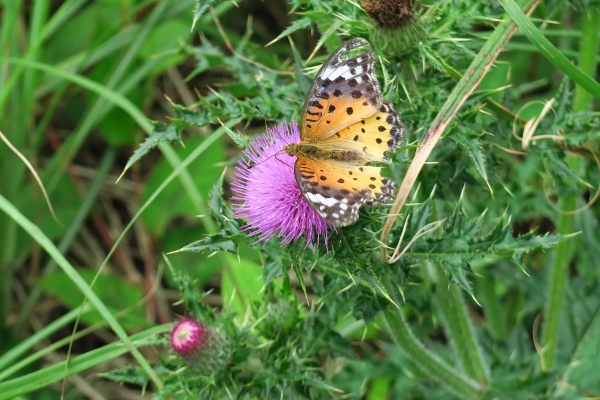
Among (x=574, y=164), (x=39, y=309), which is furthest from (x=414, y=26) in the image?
(x=39, y=309)

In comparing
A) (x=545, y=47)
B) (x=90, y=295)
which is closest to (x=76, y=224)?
(x=90, y=295)

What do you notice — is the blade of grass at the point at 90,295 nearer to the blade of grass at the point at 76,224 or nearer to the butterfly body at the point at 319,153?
the butterfly body at the point at 319,153

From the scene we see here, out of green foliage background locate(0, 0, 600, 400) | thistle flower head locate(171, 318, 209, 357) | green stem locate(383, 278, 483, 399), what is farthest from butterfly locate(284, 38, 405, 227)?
thistle flower head locate(171, 318, 209, 357)

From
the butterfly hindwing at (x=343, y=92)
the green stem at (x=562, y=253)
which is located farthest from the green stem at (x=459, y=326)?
the butterfly hindwing at (x=343, y=92)

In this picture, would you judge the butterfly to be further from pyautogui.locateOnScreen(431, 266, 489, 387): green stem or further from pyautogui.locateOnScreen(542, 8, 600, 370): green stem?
pyautogui.locateOnScreen(542, 8, 600, 370): green stem

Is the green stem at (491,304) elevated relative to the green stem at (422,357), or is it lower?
lower

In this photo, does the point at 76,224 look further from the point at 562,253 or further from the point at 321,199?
the point at 562,253
